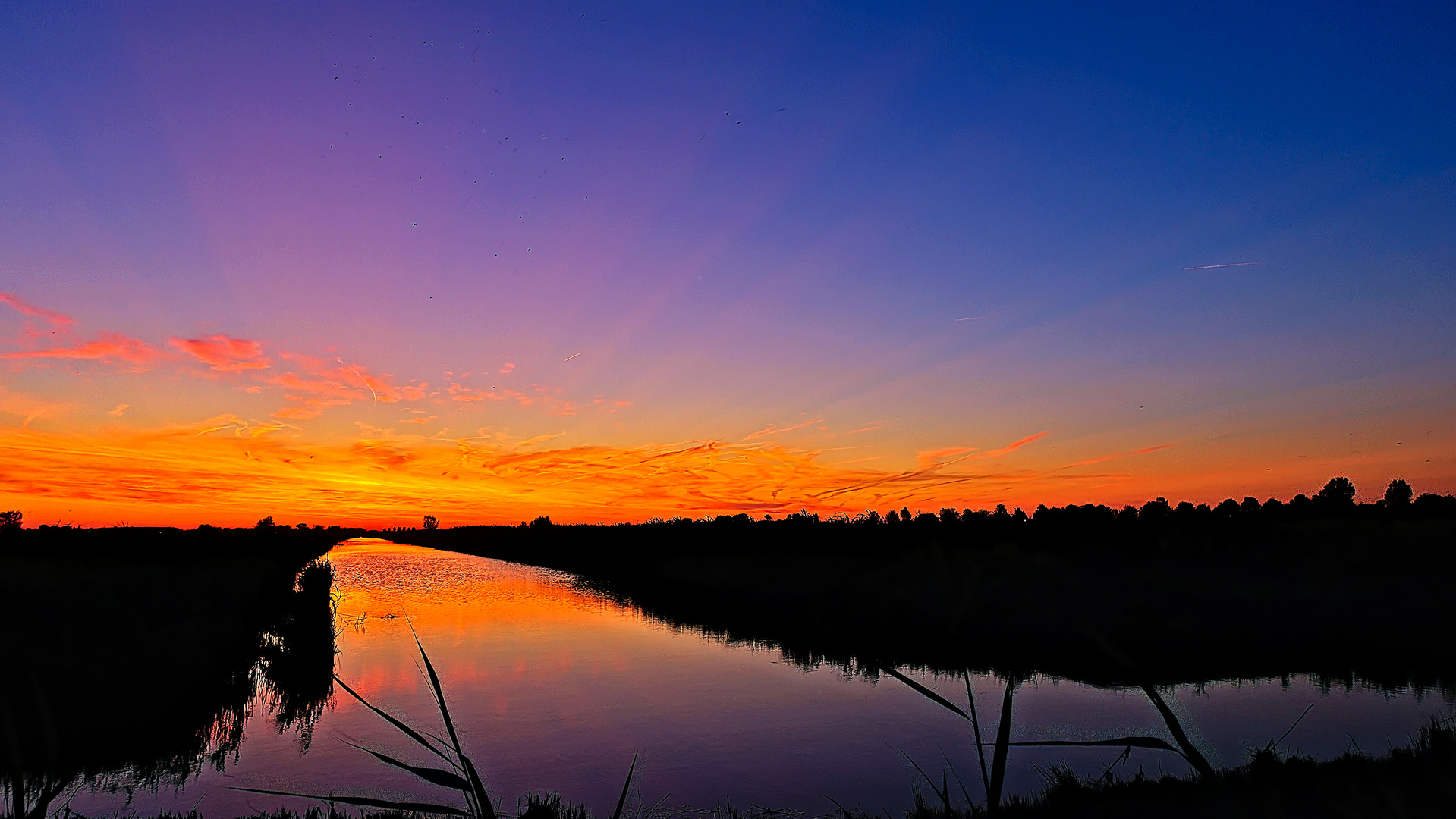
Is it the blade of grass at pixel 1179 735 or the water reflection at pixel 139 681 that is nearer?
the blade of grass at pixel 1179 735

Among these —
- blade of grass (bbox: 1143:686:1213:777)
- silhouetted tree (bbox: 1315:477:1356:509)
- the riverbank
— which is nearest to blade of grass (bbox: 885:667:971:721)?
blade of grass (bbox: 1143:686:1213:777)

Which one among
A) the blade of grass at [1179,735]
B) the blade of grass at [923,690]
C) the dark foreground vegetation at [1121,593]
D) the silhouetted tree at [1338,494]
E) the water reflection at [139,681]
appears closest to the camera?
the blade of grass at [1179,735]

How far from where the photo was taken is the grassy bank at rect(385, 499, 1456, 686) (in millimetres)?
20578

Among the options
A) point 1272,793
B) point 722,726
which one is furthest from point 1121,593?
point 1272,793

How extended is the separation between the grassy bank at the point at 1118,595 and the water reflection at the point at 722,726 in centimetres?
136

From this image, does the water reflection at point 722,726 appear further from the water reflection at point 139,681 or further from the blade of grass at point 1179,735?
the blade of grass at point 1179,735

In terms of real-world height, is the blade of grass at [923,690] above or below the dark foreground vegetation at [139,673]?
above

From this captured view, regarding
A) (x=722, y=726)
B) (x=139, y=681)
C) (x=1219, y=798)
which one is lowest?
(x=722, y=726)

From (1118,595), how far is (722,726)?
2037cm

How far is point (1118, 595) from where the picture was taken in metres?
29.9

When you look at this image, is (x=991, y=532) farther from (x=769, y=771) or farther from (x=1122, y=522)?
(x=769, y=771)

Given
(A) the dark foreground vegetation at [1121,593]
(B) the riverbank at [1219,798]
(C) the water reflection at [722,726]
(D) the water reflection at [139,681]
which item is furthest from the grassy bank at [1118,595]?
(D) the water reflection at [139,681]

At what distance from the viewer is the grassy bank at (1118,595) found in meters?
20.6

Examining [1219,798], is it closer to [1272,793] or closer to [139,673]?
[1272,793]
